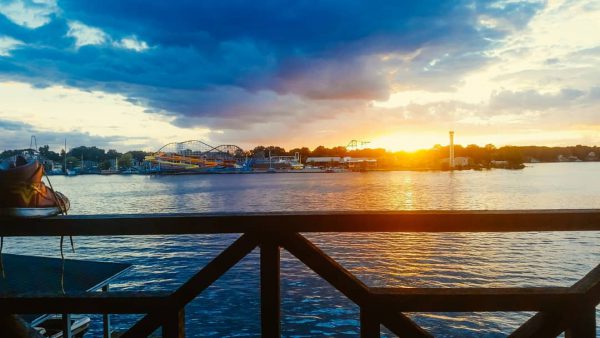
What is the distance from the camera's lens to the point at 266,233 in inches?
102

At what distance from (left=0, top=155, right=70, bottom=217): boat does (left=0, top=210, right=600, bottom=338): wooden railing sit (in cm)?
13

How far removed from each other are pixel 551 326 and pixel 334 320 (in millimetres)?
12492

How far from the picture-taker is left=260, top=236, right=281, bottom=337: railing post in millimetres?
2623

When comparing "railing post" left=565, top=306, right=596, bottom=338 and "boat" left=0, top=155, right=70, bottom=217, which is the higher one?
"boat" left=0, top=155, right=70, bottom=217

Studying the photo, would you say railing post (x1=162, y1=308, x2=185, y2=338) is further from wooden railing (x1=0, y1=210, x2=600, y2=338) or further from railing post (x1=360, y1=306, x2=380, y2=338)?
railing post (x1=360, y1=306, x2=380, y2=338)

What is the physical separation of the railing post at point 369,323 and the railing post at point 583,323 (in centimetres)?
109

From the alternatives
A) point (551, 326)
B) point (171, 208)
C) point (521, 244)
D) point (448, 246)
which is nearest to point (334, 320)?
point (551, 326)

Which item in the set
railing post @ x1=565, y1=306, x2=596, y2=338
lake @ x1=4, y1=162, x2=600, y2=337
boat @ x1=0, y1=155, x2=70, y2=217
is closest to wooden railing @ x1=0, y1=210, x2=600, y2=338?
railing post @ x1=565, y1=306, x2=596, y2=338

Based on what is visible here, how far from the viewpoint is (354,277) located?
8.45 ft

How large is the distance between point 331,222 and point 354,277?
34 cm

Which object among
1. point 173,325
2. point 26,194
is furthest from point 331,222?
point 26,194

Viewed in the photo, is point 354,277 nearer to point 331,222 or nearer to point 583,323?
point 331,222

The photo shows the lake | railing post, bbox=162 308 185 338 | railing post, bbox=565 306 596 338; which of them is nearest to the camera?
railing post, bbox=565 306 596 338

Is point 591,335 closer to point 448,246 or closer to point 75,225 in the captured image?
point 75,225
